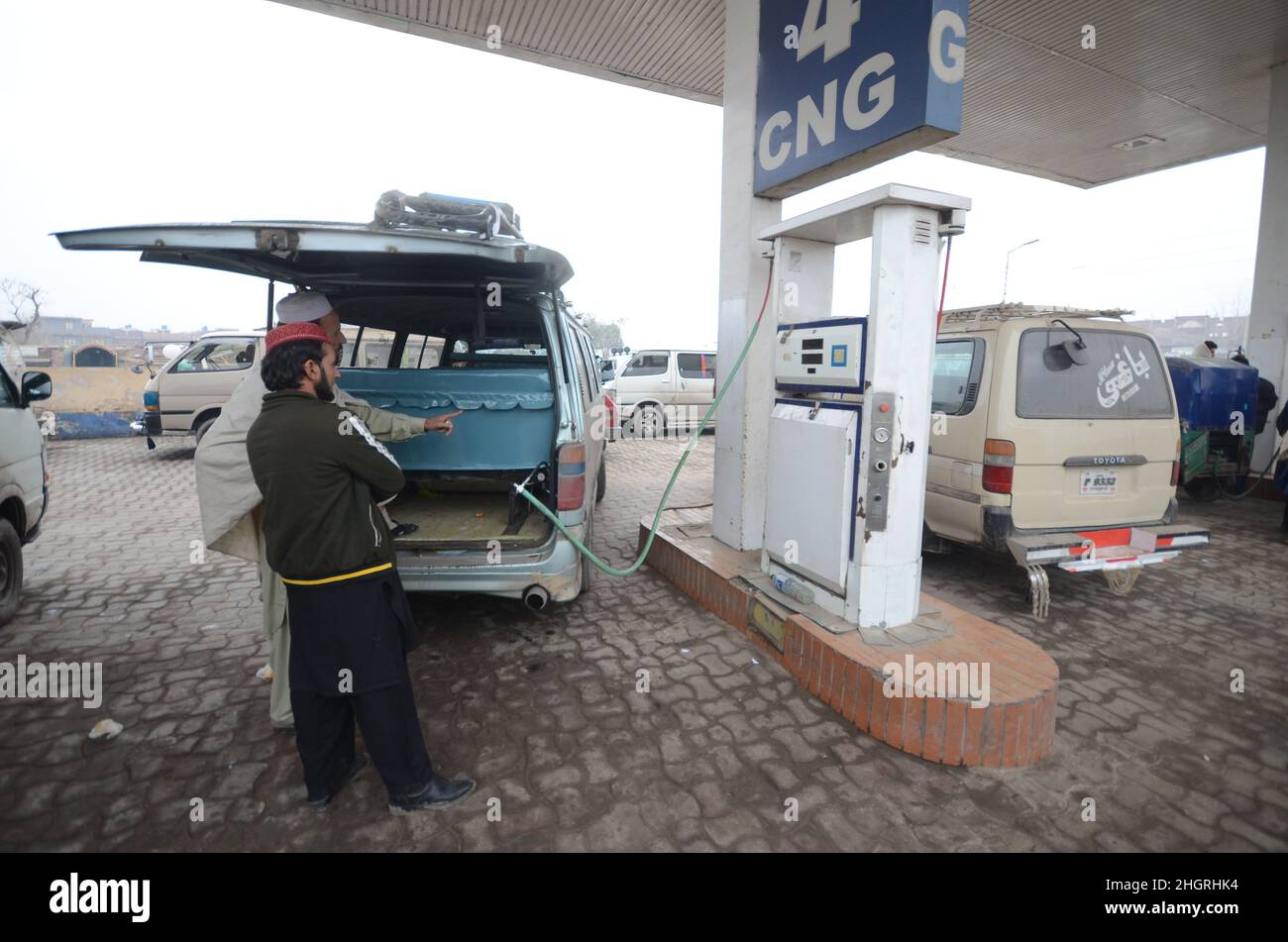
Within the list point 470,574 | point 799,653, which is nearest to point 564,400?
point 470,574

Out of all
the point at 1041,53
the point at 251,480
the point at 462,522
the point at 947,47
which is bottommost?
the point at 462,522

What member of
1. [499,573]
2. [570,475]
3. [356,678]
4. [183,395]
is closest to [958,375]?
[570,475]

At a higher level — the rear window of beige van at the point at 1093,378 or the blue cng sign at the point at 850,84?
the blue cng sign at the point at 850,84

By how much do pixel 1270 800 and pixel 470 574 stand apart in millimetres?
3813

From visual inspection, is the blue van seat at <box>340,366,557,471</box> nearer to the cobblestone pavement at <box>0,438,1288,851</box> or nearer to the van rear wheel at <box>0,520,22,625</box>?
the cobblestone pavement at <box>0,438,1288,851</box>

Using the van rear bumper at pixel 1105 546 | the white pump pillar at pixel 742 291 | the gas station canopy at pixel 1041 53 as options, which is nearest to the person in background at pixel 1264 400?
the gas station canopy at pixel 1041 53

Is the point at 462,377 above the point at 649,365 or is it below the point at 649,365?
below

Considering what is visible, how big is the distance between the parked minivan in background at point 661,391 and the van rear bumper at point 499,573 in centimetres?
1058

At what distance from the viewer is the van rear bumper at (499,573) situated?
3.54 meters

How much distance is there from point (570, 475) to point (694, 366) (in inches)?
432

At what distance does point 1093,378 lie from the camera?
4.44 m

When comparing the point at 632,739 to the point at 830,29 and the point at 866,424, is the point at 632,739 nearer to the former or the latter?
the point at 866,424

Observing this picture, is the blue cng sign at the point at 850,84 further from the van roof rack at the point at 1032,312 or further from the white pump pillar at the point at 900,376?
the van roof rack at the point at 1032,312

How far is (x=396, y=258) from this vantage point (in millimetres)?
3506
